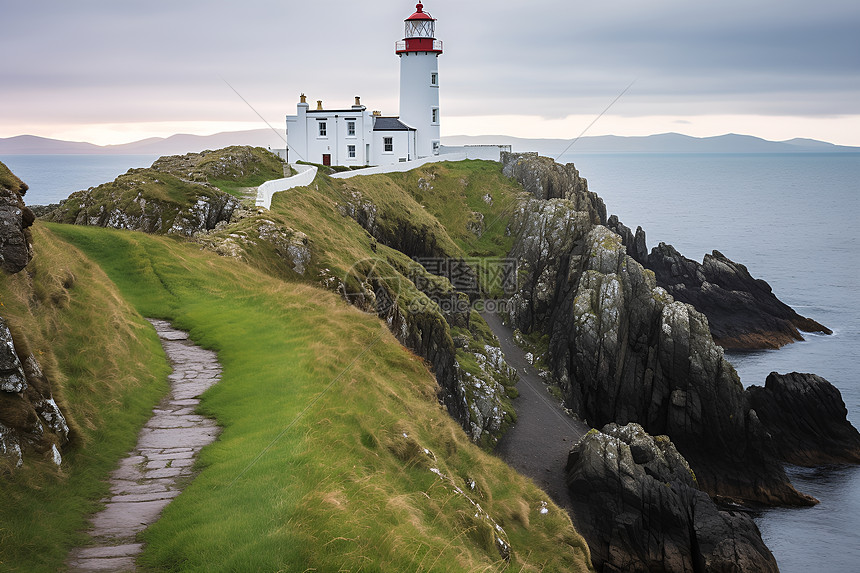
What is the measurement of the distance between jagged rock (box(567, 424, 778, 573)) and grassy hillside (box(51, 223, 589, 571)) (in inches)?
438

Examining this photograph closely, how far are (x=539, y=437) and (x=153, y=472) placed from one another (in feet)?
113

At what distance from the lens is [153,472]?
11805 millimetres

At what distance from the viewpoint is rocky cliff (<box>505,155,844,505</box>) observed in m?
41.2

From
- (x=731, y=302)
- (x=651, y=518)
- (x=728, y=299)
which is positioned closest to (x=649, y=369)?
(x=651, y=518)

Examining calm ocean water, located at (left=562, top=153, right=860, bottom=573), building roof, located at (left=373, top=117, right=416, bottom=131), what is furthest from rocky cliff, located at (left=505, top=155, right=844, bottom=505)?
building roof, located at (left=373, top=117, right=416, bottom=131)

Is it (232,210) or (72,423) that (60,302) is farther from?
(232,210)

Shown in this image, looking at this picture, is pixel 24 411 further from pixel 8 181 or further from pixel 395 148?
pixel 395 148

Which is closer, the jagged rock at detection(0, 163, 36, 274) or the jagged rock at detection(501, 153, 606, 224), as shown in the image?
the jagged rock at detection(0, 163, 36, 274)

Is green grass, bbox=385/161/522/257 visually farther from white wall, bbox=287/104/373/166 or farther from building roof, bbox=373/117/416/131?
white wall, bbox=287/104/373/166

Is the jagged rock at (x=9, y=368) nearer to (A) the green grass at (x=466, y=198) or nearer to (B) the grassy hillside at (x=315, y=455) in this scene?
(B) the grassy hillside at (x=315, y=455)

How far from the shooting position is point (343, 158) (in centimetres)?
8469

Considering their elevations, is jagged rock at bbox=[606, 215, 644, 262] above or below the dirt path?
above

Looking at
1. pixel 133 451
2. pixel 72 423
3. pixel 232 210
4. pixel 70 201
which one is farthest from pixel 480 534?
pixel 70 201

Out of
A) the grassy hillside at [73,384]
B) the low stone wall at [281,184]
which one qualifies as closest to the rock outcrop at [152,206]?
the low stone wall at [281,184]
